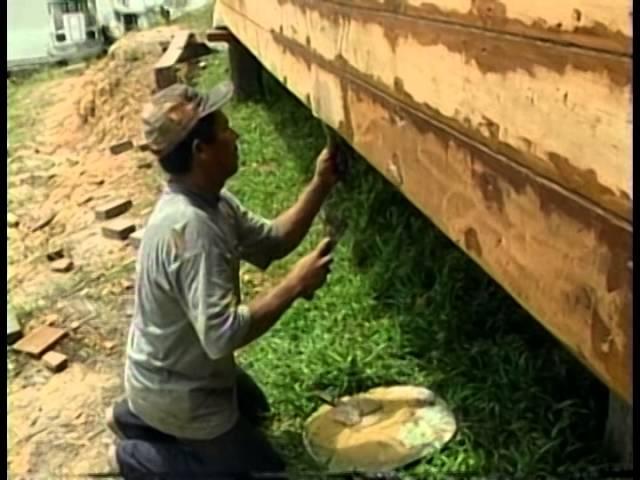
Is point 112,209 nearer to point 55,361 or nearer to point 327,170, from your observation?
point 55,361

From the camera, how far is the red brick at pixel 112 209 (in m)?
6.06

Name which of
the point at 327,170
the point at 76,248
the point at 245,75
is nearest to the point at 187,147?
the point at 327,170

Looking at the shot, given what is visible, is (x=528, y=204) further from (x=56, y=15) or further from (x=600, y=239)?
(x=56, y=15)

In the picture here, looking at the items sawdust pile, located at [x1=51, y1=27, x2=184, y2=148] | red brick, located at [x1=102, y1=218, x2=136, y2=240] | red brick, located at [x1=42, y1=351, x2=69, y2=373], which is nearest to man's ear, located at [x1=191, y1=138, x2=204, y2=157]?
red brick, located at [x1=42, y1=351, x2=69, y2=373]

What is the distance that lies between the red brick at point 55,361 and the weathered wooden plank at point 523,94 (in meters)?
2.24

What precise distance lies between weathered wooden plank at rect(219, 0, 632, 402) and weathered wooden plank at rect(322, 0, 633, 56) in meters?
0.23

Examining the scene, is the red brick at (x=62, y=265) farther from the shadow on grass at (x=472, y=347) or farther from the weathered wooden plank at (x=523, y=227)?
the weathered wooden plank at (x=523, y=227)

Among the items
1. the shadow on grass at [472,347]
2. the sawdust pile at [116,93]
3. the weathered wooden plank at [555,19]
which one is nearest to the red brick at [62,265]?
the shadow on grass at [472,347]

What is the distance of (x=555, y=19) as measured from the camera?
4.89 ft

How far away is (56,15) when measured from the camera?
10.8m

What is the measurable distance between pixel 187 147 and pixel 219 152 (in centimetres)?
9

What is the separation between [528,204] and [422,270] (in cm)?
235

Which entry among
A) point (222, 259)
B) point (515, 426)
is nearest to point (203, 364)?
point (222, 259)

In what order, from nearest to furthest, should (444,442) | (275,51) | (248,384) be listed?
(444,442)
(248,384)
(275,51)
